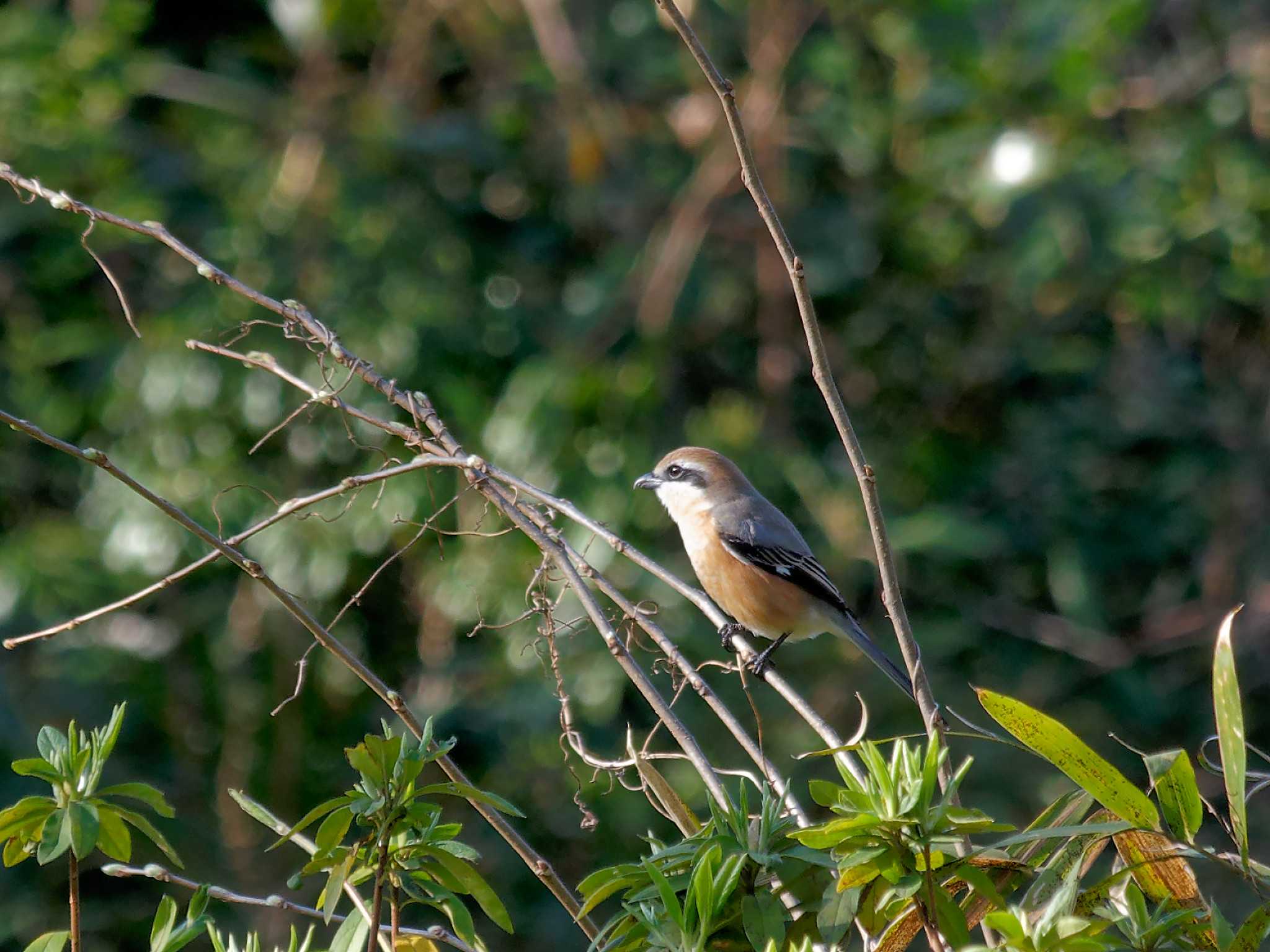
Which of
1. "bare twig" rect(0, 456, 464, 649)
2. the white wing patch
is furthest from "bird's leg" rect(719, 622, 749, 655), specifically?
"bare twig" rect(0, 456, 464, 649)

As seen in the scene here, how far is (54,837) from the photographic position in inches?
61.6

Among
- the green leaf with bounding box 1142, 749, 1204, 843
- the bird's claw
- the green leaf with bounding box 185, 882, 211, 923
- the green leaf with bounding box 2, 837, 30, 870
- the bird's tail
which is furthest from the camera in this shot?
the bird's tail

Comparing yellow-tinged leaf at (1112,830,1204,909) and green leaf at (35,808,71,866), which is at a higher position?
green leaf at (35,808,71,866)

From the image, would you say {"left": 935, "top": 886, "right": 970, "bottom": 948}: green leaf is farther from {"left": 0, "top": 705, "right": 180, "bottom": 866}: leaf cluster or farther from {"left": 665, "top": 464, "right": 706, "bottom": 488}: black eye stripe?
{"left": 665, "top": 464, "right": 706, "bottom": 488}: black eye stripe

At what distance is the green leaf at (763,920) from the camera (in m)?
1.40

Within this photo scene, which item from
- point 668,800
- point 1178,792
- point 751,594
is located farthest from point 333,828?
point 751,594

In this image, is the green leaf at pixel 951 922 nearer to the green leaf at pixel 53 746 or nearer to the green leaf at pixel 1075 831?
the green leaf at pixel 1075 831

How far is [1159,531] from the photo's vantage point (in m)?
8.33

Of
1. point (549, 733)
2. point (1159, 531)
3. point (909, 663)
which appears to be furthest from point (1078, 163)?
point (909, 663)

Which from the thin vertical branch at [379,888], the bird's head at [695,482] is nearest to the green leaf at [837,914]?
the thin vertical branch at [379,888]

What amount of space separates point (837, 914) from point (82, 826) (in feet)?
2.84

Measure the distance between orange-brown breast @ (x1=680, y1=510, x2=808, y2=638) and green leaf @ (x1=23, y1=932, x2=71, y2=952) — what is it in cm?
371

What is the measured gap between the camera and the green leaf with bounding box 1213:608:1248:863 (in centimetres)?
136

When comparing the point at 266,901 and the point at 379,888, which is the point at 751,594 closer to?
the point at 266,901
